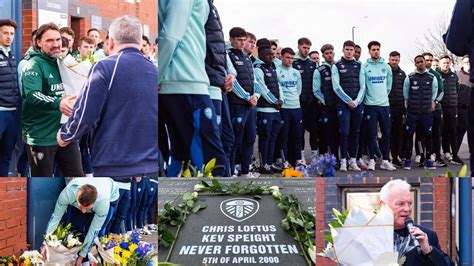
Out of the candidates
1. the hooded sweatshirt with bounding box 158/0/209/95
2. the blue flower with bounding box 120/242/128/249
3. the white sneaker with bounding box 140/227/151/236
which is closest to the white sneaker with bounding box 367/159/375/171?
the hooded sweatshirt with bounding box 158/0/209/95

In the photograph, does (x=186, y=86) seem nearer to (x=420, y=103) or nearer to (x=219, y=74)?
(x=219, y=74)

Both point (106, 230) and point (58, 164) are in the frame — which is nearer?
point (58, 164)

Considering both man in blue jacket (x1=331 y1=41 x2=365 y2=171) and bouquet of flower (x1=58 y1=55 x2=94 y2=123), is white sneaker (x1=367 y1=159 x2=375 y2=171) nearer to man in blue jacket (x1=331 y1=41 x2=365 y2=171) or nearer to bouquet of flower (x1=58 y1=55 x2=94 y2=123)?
man in blue jacket (x1=331 y1=41 x2=365 y2=171)

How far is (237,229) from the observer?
2533 mm

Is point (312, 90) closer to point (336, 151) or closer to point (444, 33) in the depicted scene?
point (336, 151)

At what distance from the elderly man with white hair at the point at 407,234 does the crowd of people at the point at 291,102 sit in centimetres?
9

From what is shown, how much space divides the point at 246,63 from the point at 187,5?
0.28m

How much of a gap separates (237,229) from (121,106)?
1.94ft

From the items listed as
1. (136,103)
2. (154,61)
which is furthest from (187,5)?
(136,103)

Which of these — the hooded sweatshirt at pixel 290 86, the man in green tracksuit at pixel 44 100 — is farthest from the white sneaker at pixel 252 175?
the man in green tracksuit at pixel 44 100

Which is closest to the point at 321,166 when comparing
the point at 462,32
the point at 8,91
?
the point at 462,32

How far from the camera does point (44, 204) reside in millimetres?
2705

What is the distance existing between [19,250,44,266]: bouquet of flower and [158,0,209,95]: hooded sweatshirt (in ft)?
2.74

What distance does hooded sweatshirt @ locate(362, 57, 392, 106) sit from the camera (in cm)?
242
